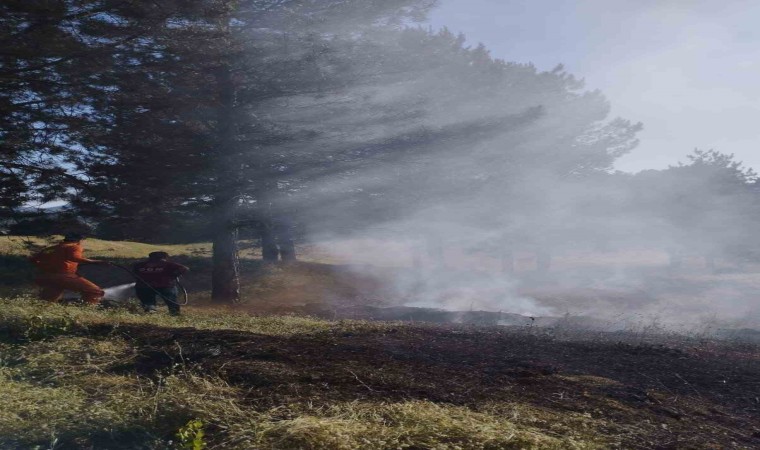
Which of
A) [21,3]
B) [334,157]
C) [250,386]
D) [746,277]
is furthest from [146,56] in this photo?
[746,277]

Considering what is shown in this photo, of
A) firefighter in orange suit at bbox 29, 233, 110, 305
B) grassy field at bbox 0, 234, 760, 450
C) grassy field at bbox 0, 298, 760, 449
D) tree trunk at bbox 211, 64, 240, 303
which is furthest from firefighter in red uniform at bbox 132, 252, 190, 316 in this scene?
grassy field at bbox 0, 298, 760, 449

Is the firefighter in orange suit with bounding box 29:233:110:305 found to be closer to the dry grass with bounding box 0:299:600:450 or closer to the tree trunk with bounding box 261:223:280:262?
the dry grass with bounding box 0:299:600:450

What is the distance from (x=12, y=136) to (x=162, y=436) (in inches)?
340

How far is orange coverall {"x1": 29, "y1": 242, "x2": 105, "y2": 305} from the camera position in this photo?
10320mm

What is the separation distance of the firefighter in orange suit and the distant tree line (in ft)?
5.58

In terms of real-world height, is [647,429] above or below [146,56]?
below

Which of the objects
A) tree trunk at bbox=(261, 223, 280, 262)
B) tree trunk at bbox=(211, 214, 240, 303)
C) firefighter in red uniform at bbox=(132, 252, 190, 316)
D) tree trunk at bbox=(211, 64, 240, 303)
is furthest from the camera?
tree trunk at bbox=(261, 223, 280, 262)

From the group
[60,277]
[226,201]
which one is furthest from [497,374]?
[226,201]

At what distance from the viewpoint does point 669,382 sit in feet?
18.1

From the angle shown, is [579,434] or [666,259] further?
[666,259]

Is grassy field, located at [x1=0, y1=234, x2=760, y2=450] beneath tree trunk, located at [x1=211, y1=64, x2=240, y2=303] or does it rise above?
beneath

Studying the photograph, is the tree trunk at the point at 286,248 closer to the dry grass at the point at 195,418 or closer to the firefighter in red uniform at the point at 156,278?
the firefighter in red uniform at the point at 156,278

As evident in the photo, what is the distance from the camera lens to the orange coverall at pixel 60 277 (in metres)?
10.3

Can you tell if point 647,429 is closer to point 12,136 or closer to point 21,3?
point 21,3
